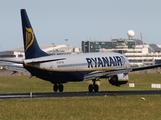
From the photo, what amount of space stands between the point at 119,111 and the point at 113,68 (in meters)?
34.2

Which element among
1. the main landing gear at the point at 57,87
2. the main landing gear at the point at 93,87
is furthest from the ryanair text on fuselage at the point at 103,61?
the main landing gear at the point at 57,87

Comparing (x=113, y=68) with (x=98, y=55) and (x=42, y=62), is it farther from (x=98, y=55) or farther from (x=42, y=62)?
(x=42, y=62)

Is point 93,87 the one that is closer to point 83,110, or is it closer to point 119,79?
point 119,79

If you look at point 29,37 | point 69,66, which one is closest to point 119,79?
point 69,66

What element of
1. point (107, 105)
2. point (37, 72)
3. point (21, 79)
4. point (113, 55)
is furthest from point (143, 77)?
point (107, 105)

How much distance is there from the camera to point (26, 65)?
66.8 metres

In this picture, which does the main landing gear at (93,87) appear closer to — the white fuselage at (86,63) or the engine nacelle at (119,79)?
the white fuselage at (86,63)

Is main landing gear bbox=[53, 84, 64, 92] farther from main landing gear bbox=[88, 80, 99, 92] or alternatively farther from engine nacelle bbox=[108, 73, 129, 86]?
engine nacelle bbox=[108, 73, 129, 86]

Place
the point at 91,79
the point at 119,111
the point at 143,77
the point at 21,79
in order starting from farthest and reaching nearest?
1. the point at 143,77
2. the point at 21,79
3. the point at 91,79
4. the point at 119,111

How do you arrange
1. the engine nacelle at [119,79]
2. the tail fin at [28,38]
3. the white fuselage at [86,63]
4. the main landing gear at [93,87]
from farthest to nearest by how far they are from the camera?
the main landing gear at [93,87]
the white fuselage at [86,63]
the engine nacelle at [119,79]
the tail fin at [28,38]

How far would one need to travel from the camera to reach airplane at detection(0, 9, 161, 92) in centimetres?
6681

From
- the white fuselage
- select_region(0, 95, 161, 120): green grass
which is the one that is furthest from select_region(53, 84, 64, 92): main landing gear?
select_region(0, 95, 161, 120): green grass

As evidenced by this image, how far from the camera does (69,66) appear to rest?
7075 cm

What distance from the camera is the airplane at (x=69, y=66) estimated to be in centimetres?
6681
